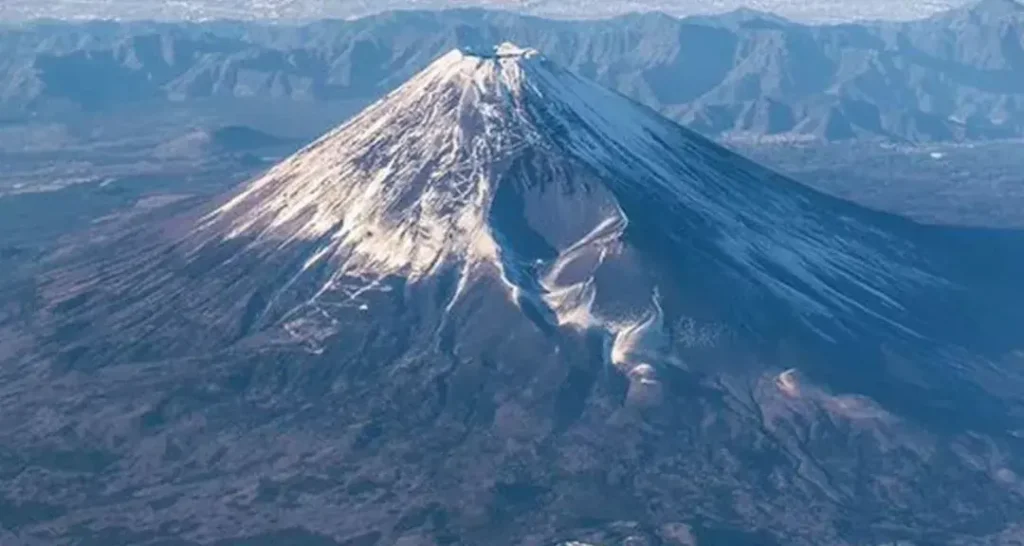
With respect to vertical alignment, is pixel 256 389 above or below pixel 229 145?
above

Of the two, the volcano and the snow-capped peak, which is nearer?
the volcano

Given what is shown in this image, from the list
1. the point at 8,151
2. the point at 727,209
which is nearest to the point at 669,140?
the point at 727,209

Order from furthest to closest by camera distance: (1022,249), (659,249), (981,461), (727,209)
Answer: (1022,249)
(727,209)
(659,249)
(981,461)

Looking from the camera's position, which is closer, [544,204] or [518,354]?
[518,354]

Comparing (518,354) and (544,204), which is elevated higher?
(544,204)

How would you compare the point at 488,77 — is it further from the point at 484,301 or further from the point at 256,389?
the point at 256,389

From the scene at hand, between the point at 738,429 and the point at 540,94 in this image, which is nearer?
the point at 738,429

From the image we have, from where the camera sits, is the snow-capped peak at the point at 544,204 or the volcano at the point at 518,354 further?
the snow-capped peak at the point at 544,204

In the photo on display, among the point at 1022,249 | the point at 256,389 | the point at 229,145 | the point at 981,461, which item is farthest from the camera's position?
the point at 229,145
